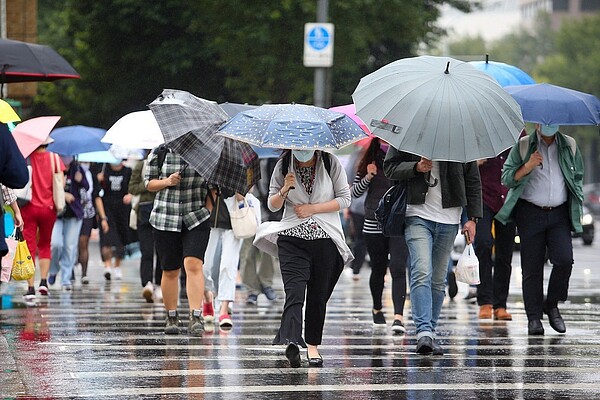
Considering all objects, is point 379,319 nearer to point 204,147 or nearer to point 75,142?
point 204,147

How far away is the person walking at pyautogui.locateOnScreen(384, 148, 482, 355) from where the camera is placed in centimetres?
1005

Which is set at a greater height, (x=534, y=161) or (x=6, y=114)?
(x=6, y=114)

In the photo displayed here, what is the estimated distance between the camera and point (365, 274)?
23.5m

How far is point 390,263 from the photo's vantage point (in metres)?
12.4

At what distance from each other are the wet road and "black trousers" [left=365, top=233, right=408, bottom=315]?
0.31 m

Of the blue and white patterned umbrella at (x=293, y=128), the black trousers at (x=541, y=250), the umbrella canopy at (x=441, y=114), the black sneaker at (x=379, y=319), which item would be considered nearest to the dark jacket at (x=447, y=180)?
the umbrella canopy at (x=441, y=114)

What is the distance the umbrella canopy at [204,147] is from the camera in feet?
35.2

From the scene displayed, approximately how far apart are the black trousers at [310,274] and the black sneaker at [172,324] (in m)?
2.37

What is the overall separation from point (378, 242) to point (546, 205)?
1674 mm

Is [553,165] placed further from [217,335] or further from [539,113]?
[217,335]

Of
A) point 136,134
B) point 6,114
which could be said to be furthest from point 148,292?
point 6,114

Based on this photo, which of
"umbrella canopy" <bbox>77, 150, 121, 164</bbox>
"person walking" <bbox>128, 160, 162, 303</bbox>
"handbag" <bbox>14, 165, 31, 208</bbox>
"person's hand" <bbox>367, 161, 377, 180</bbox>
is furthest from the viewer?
"umbrella canopy" <bbox>77, 150, 121, 164</bbox>

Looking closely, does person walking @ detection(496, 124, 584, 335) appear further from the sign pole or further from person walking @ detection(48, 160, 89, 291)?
the sign pole

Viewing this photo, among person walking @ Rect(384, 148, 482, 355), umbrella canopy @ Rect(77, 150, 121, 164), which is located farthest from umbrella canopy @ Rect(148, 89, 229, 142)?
umbrella canopy @ Rect(77, 150, 121, 164)
